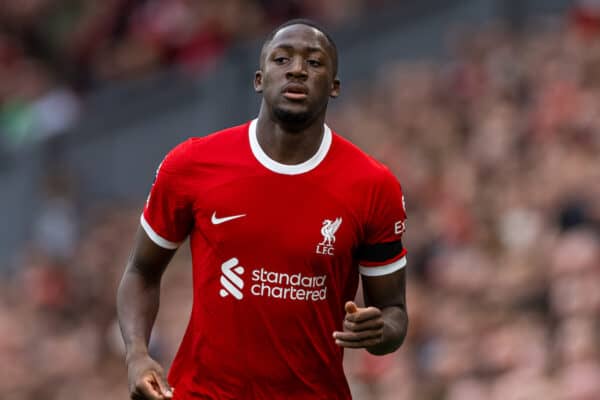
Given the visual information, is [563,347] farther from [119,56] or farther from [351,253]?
[119,56]

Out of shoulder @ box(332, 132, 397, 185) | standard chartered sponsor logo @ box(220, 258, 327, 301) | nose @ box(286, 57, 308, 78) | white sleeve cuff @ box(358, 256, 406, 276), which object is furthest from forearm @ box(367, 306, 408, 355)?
nose @ box(286, 57, 308, 78)

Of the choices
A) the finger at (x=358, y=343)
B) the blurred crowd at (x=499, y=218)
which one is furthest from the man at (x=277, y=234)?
the blurred crowd at (x=499, y=218)

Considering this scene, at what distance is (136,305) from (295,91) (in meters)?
1.04

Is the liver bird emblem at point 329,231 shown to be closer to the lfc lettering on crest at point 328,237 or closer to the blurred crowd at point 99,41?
the lfc lettering on crest at point 328,237

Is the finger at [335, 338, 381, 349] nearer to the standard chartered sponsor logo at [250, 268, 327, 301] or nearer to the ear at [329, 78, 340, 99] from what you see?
the standard chartered sponsor logo at [250, 268, 327, 301]

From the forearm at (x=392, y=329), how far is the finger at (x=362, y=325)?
21 centimetres

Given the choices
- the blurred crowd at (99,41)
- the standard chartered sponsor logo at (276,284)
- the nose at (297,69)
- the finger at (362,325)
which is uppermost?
the blurred crowd at (99,41)

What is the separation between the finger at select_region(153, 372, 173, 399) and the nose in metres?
1.18

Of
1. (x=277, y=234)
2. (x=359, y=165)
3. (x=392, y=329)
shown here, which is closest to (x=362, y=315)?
(x=392, y=329)

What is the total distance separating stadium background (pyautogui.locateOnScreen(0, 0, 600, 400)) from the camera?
8703 millimetres

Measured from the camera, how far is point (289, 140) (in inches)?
209

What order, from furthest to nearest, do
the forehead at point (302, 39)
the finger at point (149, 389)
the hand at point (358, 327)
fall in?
1. the forehead at point (302, 39)
2. the finger at point (149, 389)
3. the hand at point (358, 327)

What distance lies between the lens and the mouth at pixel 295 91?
17.0 ft

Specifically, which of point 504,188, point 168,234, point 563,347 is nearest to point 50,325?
point 504,188
